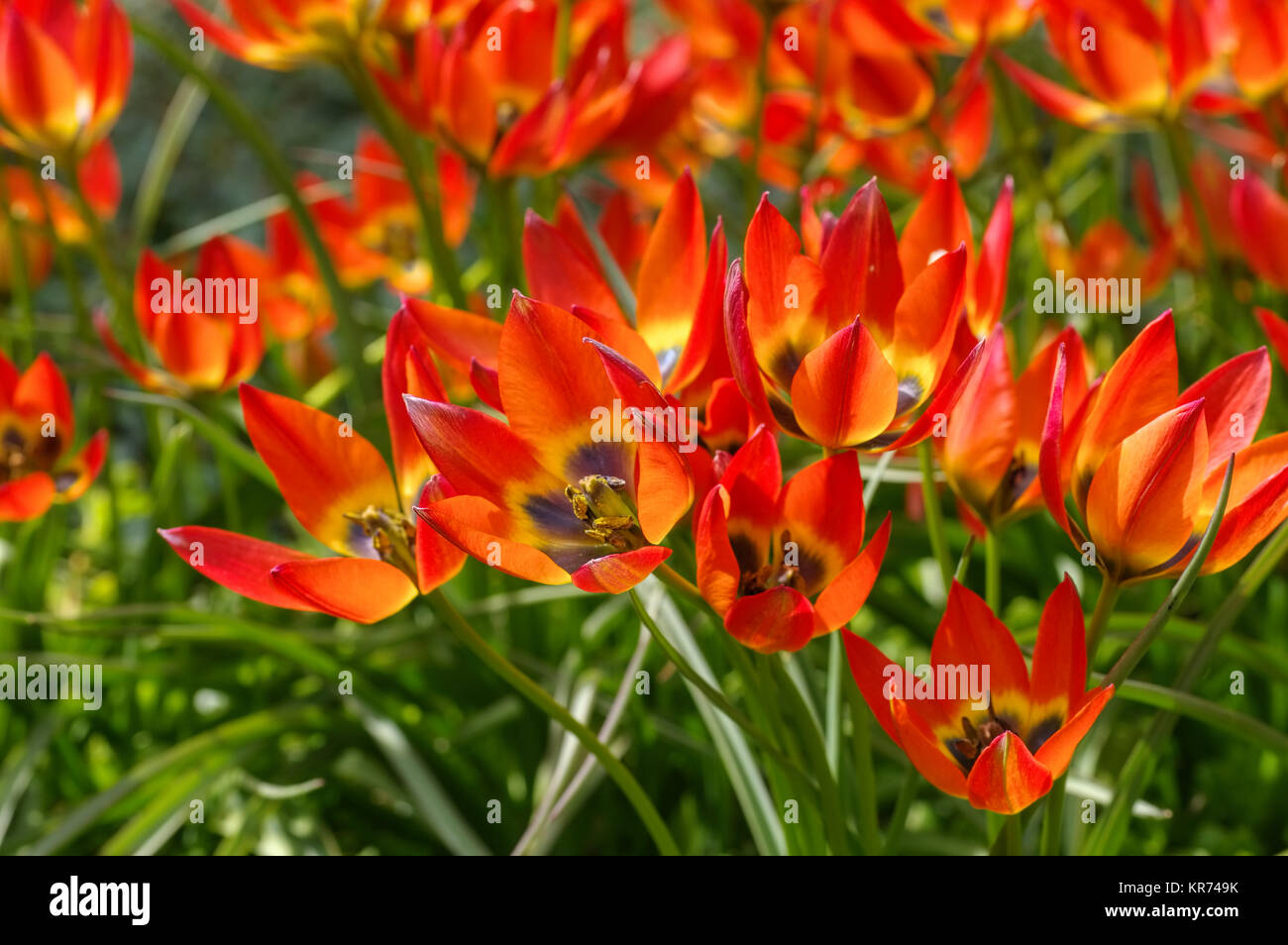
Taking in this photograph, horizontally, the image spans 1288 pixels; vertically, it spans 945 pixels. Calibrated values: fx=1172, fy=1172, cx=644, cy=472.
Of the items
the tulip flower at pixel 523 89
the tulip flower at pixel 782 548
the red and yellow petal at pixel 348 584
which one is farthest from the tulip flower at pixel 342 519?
the tulip flower at pixel 523 89

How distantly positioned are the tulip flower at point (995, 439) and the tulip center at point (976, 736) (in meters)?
0.09

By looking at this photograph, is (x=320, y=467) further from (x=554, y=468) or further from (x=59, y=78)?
(x=59, y=78)

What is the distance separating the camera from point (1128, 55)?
88 centimetres

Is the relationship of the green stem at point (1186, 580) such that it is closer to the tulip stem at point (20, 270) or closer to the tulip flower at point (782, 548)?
the tulip flower at point (782, 548)

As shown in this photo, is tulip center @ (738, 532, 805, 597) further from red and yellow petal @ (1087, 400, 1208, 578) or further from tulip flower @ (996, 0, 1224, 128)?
tulip flower @ (996, 0, 1224, 128)

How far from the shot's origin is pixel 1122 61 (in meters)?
0.88

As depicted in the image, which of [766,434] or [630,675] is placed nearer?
[766,434]

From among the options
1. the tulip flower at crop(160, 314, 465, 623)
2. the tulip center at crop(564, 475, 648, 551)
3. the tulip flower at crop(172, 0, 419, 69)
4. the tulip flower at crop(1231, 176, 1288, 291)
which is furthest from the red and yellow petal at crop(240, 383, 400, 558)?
the tulip flower at crop(1231, 176, 1288, 291)

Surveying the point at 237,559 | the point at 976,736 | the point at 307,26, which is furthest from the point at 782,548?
the point at 307,26

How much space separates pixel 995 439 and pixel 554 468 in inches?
7.5

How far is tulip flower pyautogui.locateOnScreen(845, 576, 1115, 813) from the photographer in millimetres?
423

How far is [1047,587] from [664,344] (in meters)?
0.58
